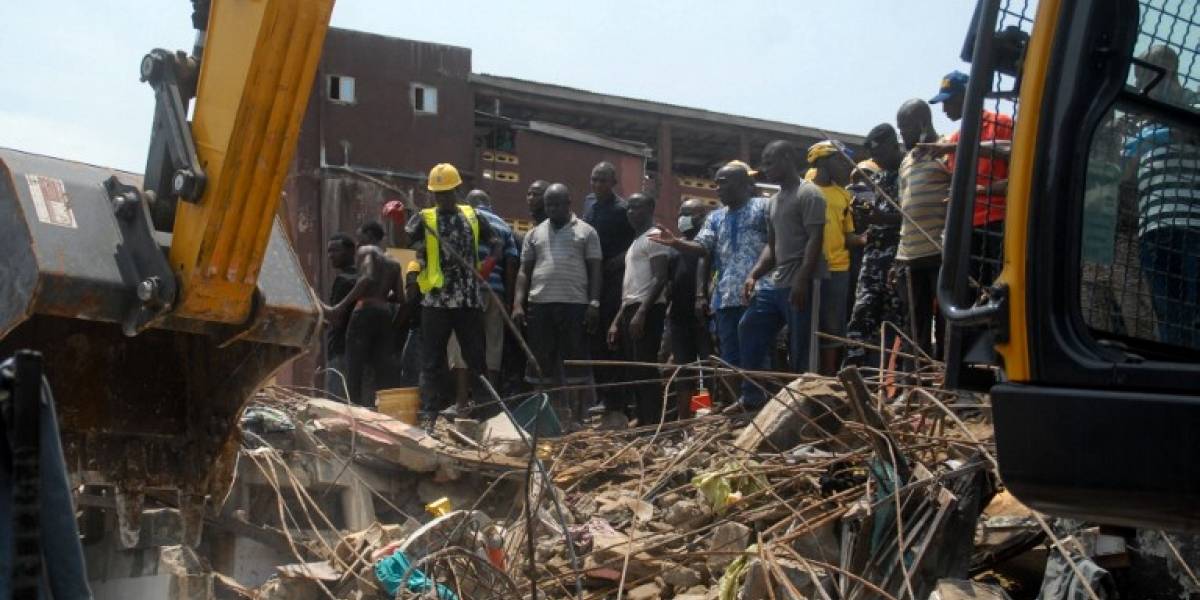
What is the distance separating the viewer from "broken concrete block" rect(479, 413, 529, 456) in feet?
25.4

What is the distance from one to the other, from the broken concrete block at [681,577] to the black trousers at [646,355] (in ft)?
10.5

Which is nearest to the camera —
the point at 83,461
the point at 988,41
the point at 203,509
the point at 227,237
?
the point at 988,41

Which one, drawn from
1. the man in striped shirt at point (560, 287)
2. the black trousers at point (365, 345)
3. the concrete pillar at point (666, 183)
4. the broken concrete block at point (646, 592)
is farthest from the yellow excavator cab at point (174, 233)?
the concrete pillar at point (666, 183)

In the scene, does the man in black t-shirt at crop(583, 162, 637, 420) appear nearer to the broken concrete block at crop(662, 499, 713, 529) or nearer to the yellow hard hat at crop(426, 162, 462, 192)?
the yellow hard hat at crop(426, 162, 462, 192)

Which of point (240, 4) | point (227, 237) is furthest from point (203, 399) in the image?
point (240, 4)

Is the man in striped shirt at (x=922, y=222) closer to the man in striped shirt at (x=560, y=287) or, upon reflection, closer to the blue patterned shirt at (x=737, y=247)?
the blue patterned shirt at (x=737, y=247)

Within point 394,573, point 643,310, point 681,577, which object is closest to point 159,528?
point 394,573

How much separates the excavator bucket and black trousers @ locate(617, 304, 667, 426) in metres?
4.85

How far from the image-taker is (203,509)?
4117mm

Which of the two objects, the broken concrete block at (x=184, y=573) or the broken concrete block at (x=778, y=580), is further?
the broken concrete block at (x=184, y=573)

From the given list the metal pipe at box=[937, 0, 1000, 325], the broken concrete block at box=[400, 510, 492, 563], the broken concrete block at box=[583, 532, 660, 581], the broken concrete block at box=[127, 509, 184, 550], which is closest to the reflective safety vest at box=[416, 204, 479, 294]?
the broken concrete block at box=[400, 510, 492, 563]

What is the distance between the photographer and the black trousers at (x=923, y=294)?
6770 millimetres

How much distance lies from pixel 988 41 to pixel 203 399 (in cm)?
259

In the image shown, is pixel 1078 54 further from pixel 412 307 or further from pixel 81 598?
pixel 412 307
